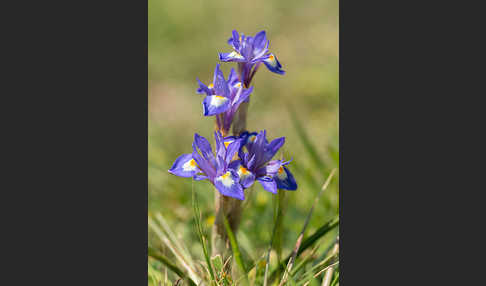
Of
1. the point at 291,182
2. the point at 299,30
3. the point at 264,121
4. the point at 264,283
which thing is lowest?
the point at 264,283

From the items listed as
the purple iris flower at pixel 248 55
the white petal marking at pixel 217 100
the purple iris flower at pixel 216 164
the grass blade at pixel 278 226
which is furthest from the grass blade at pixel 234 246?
the purple iris flower at pixel 248 55

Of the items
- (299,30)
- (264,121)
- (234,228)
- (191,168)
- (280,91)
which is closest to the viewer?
(191,168)

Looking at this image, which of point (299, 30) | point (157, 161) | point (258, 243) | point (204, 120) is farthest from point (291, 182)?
point (299, 30)

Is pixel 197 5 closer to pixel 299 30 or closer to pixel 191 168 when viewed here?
pixel 299 30

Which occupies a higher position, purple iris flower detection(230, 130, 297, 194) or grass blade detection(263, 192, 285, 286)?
purple iris flower detection(230, 130, 297, 194)

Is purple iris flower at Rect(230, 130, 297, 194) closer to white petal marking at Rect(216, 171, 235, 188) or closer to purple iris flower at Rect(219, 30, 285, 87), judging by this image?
white petal marking at Rect(216, 171, 235, 188)

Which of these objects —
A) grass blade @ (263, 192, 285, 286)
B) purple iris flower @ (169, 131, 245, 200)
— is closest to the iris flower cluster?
purple iris flower @ (169, 131, 245, 200)
